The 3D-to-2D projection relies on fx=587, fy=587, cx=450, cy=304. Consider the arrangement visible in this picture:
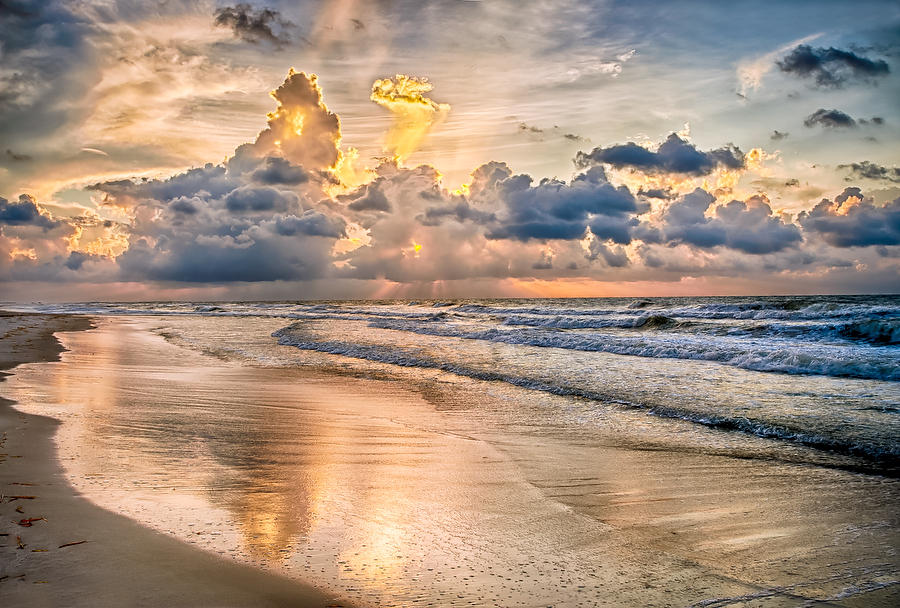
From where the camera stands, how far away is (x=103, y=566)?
3.84m

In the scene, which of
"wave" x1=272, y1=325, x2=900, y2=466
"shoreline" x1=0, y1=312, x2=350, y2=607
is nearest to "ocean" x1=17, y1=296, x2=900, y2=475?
Answer: "wave" x1=272, y1=325, x2=900, y2=466

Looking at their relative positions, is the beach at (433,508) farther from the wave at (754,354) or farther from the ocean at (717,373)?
the wave at (754,354)

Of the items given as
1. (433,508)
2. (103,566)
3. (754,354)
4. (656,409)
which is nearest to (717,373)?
(754,354)

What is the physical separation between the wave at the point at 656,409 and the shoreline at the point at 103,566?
744 cm

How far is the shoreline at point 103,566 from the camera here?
3.46 meters

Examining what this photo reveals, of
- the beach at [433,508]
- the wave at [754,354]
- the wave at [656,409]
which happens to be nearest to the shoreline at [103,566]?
the beach at [433,508]

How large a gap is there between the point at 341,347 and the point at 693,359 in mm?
13509

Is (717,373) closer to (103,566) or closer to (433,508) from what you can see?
(433,508)

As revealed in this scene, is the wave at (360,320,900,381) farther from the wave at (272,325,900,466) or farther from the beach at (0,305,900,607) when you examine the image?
the beach at (0,305,900,607)

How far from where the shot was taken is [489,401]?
11.9 metres

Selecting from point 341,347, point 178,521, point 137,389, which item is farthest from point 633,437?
point 341,347

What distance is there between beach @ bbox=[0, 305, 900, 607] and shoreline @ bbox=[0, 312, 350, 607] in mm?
20

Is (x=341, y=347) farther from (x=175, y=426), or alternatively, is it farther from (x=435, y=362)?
(x=175, y=426)

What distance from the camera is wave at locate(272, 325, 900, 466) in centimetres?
783
